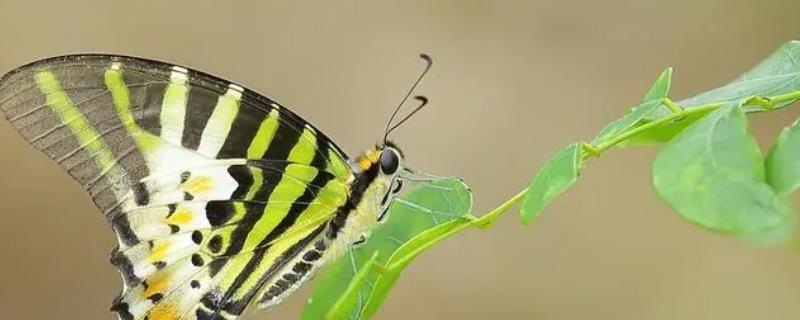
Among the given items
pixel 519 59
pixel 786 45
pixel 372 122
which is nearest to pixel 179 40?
pixel 372 122

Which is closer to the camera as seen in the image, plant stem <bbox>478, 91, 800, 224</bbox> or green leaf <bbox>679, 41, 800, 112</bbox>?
plant stem <bbox>478, 91, 800, 224</bbox>

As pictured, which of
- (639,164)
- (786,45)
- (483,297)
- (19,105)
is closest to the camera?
(786,45)

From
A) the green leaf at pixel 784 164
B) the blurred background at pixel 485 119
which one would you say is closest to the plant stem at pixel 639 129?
the green leaf at pixel 784 164

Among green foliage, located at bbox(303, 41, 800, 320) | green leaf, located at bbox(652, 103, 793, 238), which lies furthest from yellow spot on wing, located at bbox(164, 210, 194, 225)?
green leaf, located at bbox(652, 103, 793, 238)

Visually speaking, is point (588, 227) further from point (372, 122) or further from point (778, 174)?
point (778, 174)

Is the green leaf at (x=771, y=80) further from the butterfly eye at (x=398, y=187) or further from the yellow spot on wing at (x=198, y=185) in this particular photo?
the yellow spot on wing at (x=198, y=185)

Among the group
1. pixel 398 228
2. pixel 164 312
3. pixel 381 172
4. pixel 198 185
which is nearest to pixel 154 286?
pixel 164 312

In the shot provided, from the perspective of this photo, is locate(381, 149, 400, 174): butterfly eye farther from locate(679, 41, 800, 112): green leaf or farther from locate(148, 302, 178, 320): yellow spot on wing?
locate(679, 41, 800, 112): green leaf
